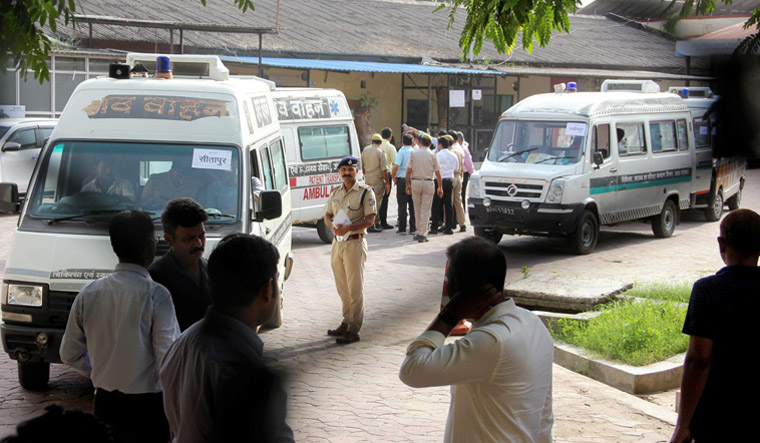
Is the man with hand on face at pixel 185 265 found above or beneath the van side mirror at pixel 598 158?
beneath

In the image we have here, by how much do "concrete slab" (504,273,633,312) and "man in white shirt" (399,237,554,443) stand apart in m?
5.99

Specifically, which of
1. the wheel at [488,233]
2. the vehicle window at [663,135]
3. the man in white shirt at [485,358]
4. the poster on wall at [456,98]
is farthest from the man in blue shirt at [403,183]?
the man in white shirt at [485,358]

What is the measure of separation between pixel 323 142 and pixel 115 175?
741cm

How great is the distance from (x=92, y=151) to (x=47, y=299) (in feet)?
4.31

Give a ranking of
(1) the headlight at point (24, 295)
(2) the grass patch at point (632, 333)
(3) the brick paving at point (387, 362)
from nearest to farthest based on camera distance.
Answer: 1. (3) the brick paving at point (387, 362)
2. (1) the headlight at point (24, 295)
3. (2) the grass patch at point (632, 333)

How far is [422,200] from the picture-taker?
45.9 feet

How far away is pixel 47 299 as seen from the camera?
5758mm

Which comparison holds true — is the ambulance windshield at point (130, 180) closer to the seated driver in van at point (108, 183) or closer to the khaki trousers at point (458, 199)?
the seated driver in van at point (108, 183)

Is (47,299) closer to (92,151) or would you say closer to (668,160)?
(92,151)

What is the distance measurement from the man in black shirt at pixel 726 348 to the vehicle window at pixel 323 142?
33.2 ft

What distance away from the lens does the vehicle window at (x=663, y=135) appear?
1449 centimetres

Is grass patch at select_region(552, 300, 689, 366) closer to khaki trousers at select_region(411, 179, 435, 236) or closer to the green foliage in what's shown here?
the green foliage

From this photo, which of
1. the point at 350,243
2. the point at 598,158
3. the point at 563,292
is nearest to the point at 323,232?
the point at 598,158

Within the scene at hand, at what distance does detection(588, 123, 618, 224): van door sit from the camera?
13.0 meters
